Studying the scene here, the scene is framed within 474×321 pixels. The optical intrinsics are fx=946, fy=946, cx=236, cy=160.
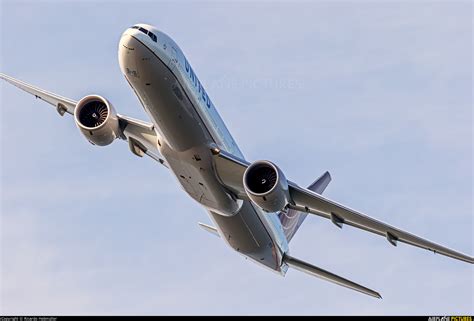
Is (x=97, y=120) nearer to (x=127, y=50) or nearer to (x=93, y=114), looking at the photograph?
(x=93, y=114)

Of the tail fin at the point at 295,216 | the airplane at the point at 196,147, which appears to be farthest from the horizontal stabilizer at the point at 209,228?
the tail fin at the point at 295,216

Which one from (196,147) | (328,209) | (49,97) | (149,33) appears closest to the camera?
(149,33)

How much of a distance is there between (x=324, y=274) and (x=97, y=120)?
14.9m

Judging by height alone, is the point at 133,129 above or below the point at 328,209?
below

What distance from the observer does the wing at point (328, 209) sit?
43.2 meters

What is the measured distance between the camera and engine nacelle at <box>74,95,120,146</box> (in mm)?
44125

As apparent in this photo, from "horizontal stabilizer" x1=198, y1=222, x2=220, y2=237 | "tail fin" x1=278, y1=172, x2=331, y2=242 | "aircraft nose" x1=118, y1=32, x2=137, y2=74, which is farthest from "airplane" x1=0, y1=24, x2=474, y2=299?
"tail fin" x1=278, y1=172, x2=331, y2=242

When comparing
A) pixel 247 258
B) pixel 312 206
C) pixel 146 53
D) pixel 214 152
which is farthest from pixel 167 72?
pixel 247 258

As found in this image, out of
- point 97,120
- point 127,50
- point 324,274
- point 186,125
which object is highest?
point 324,274

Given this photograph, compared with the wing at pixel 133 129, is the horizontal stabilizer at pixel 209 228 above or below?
above

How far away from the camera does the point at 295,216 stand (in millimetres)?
56688

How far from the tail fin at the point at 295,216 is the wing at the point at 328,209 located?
391 inches

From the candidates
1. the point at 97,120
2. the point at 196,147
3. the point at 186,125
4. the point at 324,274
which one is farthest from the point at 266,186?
the point at 324,274

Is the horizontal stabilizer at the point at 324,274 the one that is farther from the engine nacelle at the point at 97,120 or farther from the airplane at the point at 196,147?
the engine nacelle at the point at 97,120
